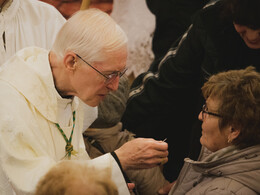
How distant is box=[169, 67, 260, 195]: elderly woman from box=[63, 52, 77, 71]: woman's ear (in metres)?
0.84

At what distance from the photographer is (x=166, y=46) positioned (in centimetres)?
457

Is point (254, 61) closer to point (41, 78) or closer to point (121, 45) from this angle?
point (121, 45)

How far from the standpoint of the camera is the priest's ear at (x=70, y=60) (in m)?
2.35

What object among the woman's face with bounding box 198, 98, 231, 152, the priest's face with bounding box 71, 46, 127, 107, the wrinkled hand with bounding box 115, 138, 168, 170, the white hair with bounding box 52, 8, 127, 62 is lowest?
the wrinkled hand with bounding box 115, 138, 168, 170

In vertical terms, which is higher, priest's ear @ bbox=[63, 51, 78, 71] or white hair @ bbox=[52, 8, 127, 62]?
white hair @ bbox=[52, 8, 127, 62]

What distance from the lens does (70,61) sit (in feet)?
7.77

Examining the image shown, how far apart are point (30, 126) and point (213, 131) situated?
1.10 meters

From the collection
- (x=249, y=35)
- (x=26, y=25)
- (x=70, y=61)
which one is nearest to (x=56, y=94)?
(x=70, y=61)

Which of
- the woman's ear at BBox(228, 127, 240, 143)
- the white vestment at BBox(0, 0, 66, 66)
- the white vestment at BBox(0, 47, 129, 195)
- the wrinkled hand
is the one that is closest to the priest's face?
the white vestment at BBox(0, 47, 129, 195)

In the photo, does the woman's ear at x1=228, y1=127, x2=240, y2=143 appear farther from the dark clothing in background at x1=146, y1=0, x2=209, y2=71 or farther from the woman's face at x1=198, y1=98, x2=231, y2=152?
the dark clothing in background at x1=146, y1=0, x2=209, y2=71

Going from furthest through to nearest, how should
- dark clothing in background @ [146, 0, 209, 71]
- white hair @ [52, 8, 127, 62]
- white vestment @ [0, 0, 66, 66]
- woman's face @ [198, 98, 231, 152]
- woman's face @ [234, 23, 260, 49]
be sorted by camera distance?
dark clothing in background @ [146, 0, 209, 71]
white vestment @ [0, 0, 66, 66]
woman's face @ [234, 23, 260, 49]
woman's face @ [198, 98, 231, 152]
white hair @ [52, 8, 127, 62]

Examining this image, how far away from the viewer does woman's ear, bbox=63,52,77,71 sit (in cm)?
235

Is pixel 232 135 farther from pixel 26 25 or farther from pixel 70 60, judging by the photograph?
pixel 26 25

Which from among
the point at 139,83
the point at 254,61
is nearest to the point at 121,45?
the point at 254,61
